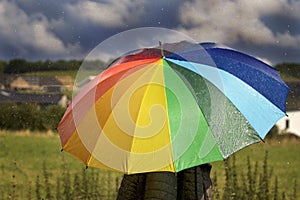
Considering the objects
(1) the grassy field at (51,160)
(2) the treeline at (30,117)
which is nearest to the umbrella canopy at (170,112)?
(1) the grassy field at (51,160)

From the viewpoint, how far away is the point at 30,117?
51.8ft

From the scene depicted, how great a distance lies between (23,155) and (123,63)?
28.2ft

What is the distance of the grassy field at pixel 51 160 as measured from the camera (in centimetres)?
912

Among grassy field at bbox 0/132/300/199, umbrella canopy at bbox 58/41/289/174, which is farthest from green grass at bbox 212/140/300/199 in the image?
umbrella canopy at bbox 58/41/289/174

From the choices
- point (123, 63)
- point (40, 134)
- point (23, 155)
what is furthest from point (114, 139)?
point (40, 134)

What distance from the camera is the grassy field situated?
9125mm

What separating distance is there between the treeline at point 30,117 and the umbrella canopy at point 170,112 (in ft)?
37.6

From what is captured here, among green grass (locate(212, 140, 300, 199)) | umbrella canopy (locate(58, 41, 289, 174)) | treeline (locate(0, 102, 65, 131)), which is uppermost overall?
treeline (locate(0, 102, 65, 131))

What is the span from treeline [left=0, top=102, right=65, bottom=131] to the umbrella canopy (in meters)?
11.4

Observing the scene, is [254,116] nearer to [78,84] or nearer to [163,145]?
[163,145]

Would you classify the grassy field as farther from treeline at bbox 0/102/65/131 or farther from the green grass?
treeline at bbox 0/102/65/131

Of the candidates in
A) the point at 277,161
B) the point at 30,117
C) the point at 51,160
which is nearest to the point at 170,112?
the point at 51,160

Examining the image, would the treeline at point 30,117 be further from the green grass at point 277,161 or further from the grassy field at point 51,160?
the green grass at point 277,161

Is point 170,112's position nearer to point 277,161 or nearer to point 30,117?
point 277,161
